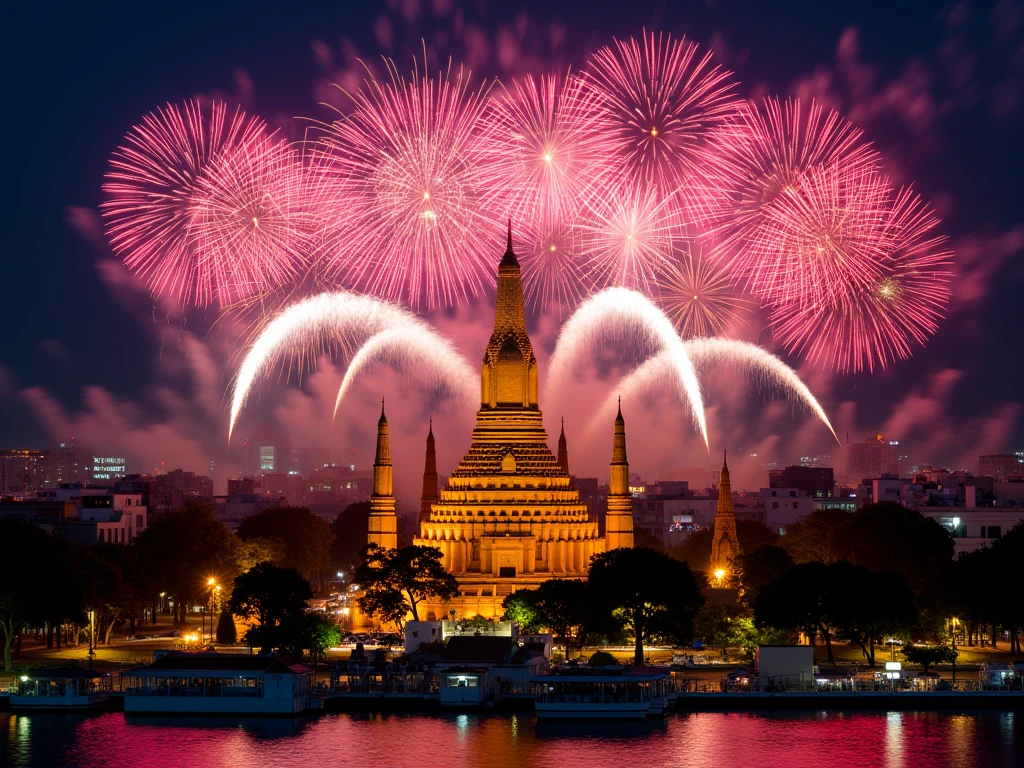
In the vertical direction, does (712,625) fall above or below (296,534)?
below

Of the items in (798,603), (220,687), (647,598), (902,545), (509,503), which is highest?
(509,503)

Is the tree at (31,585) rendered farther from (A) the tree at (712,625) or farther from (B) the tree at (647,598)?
(A) the tree at (712,625)

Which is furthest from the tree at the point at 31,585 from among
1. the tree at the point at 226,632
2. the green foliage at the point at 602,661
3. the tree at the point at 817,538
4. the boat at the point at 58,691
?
the tree at the point at 817,538

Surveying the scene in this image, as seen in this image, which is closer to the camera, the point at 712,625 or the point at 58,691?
the point at 58,691

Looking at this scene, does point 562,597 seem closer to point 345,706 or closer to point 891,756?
point 345,706

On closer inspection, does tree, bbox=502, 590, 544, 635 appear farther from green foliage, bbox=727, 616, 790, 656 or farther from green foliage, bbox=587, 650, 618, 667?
green foliage, bbox=587, 650, 618, 667

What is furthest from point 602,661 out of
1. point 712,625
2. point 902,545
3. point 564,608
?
point 902,545

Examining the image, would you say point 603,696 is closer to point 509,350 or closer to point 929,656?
point 929,656

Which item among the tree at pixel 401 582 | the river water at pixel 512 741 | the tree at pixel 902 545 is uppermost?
the tree at pixel 902 545
